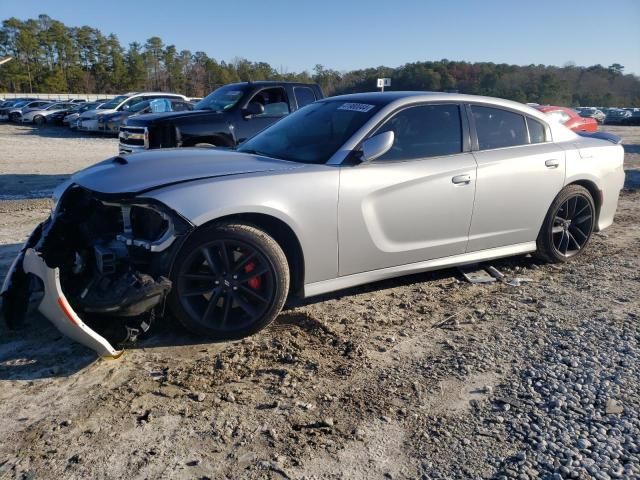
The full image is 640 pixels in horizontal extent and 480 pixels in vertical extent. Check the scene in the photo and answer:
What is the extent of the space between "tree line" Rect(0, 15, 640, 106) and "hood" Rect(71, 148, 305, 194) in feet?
130

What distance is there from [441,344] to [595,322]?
125 cm

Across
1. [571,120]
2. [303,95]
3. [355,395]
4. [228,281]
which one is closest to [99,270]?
[228,281]

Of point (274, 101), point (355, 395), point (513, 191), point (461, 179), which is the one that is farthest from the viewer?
point (274, 101)

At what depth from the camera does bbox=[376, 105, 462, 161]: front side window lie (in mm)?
4152

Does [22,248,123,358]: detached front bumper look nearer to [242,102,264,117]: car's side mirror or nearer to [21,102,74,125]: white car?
[242,102,264,117]: car's side mirror

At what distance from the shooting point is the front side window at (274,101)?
9008 millimetres

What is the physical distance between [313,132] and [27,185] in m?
7.36

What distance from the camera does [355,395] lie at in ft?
9.51

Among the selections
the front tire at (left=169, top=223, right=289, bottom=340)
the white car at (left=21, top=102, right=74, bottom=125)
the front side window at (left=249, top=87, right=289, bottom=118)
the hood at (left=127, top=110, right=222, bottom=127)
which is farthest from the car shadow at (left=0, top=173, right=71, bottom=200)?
the white car at (left=21, top=102, right=74, bottom=125)

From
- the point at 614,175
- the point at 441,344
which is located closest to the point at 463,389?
the point at 441,344

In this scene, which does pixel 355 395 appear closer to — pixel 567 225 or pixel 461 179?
pixel 461 179

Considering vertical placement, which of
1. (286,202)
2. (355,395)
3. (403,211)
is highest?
(286,202)

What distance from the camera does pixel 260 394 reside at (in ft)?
9.52

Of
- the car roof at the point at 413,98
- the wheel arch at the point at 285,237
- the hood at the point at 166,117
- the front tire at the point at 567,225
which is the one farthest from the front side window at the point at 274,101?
the wheel arch at the point at 285,237
